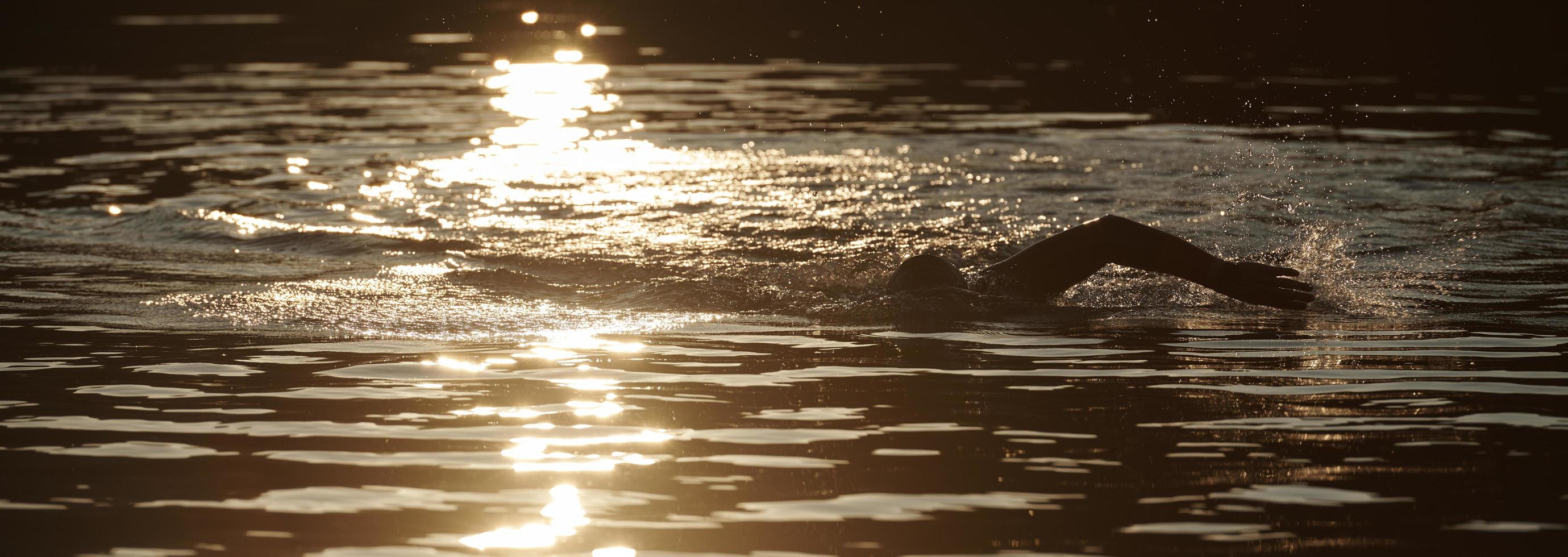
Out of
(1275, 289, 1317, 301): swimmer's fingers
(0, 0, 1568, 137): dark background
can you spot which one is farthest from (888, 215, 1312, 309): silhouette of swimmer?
(0, 0, 1568, 137): dark background

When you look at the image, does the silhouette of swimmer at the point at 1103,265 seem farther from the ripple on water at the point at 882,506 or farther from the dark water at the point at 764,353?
the ripple on water at the point at 882,506

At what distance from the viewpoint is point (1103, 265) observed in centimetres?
874

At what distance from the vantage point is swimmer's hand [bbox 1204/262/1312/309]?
818 centimetres

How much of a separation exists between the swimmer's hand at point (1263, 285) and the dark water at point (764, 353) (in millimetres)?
172

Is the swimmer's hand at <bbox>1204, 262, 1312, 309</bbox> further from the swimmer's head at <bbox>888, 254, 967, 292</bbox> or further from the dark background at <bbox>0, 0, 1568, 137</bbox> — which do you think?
the dark background at <bbox>0, 0, 1568, 137</bbox>

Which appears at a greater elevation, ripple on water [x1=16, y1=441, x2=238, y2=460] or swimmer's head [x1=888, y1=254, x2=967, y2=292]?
swimmer's head [x1=888, y1=254, x2=967, y2=292]

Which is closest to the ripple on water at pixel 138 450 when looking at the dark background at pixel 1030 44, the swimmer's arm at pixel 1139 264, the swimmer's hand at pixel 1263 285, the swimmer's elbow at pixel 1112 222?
the swimmer's arm at pixel 1139 264

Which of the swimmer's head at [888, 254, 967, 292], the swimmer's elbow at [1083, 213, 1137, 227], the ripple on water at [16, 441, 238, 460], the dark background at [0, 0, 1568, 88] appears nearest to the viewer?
the ripple on water at [16, 441, 238, 460]

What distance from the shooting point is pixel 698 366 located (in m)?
7.49

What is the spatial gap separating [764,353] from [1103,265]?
2.14 m

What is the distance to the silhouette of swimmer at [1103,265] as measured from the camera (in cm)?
821

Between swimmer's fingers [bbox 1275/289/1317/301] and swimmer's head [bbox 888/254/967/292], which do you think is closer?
swimmer's fingers [bbox 1275/289/1317/301]

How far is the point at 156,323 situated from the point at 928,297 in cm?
425

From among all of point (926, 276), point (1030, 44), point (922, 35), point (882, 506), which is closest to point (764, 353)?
point (926, 276)
